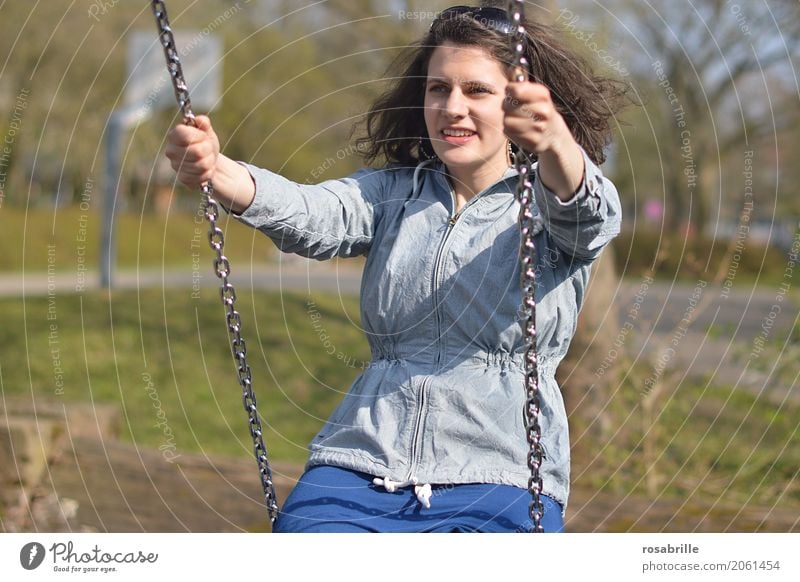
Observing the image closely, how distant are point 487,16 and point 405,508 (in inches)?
50.0

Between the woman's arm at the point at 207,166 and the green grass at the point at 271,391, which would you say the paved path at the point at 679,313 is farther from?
the woman's arm at the point at 207,166

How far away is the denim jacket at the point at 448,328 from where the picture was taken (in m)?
2.59

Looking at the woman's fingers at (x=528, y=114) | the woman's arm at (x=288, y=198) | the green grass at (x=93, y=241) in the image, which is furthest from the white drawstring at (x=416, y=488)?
the green grass at (x=93, y=241)

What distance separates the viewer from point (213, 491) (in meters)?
5.36

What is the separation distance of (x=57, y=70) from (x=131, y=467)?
54.2 ft

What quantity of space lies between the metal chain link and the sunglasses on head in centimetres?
31

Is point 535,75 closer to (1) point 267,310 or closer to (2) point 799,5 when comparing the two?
(2) point 799,5

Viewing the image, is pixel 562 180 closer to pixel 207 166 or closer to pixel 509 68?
pixel 509 68

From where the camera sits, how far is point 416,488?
257 cm

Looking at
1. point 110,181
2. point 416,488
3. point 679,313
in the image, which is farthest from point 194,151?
point 110,181
